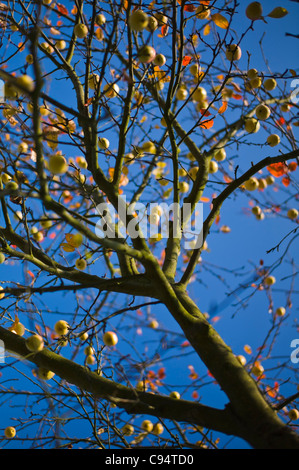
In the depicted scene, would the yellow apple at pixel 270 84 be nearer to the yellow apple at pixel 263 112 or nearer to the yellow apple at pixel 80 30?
the yellow apple at pixel 263 112

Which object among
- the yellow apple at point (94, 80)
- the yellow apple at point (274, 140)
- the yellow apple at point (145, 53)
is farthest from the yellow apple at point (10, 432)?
the yellow apple at point (274, 140)

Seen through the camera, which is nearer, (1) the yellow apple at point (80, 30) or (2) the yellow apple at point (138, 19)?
(2) the yellow apple at point (138, 19)

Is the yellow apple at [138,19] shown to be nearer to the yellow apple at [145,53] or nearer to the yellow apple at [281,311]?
the yellow apple at [145,53]

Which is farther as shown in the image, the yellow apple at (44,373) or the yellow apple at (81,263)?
the yellow apple at (81,263)

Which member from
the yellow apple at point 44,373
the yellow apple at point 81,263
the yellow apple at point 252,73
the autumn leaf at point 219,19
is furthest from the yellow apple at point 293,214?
the yellow apple at point 44,373

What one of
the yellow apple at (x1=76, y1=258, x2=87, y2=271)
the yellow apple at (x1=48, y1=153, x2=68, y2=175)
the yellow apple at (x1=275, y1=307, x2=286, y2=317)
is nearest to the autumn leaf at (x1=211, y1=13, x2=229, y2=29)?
the yellow apple at (x1=48, y1=153, x2=68, y2=175)

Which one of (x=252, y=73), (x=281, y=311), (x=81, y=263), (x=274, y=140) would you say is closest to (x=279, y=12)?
(x=252, y=73)

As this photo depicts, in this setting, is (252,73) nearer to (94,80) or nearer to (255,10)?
(255,10)

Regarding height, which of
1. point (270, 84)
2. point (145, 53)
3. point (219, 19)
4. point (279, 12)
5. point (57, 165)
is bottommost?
point (57, 165)

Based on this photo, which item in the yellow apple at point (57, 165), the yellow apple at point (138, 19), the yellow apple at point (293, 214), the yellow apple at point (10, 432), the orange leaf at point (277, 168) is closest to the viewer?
the yellow apple at point (57, 165)

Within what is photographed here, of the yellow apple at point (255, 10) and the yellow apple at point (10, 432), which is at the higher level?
the yellow apple at point (255, 10)

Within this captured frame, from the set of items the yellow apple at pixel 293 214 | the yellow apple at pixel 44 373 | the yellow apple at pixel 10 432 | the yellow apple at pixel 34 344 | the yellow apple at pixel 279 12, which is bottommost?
the yellow apple at pixel 10 432

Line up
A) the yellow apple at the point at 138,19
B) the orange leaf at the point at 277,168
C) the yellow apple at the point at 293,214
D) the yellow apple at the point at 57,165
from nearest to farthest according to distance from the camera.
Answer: the yellow apple at the point at 57,165
the yellow apple at the point at 138,19
the orange leaf at the point at 277,168
the yellow apple at the point at 293,214
